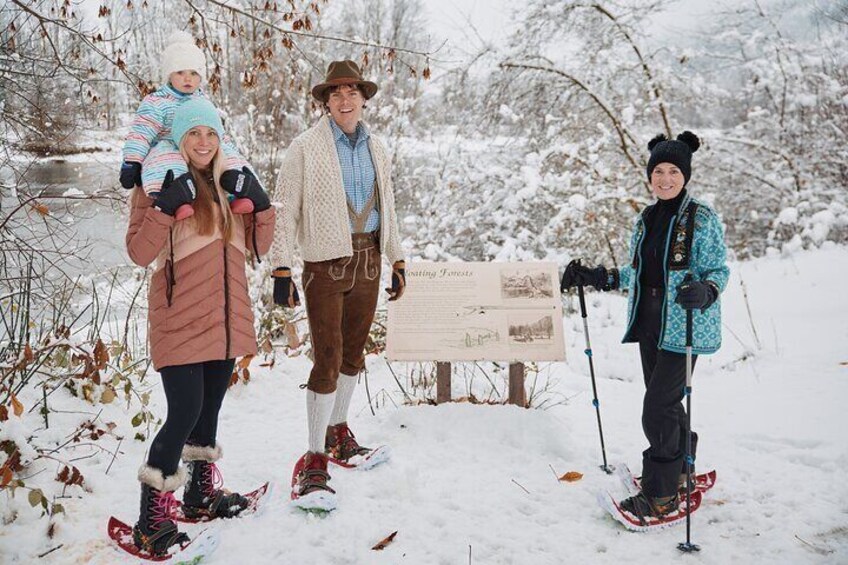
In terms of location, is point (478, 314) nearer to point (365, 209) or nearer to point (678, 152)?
point (365, 209)

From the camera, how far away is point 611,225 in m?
8.78

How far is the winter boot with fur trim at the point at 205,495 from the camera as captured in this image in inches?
108

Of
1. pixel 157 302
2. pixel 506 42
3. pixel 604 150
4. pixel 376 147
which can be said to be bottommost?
pixel 157 302

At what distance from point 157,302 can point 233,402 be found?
2354 millimetres

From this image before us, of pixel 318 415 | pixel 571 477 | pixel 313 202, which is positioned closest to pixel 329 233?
pixel 313 202

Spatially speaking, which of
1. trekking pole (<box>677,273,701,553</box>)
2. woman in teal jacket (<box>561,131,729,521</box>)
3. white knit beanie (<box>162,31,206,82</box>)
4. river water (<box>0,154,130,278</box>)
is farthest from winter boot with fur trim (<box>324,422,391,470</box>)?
white knit beanie (<box>162,31,206,82</box>)

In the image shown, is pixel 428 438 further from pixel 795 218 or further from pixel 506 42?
pixel 795 218

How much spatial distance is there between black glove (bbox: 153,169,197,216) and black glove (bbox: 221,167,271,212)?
0.58ft

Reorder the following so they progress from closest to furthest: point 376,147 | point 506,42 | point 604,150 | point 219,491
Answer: point 219,491 → point 376,147 → point 506,42 → point 604,150

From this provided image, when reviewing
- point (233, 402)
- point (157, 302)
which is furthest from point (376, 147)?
point (233, 402)

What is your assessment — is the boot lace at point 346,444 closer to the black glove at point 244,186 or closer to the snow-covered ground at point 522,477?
the snow-covered ground at point 522,477

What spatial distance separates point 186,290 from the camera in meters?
2.44

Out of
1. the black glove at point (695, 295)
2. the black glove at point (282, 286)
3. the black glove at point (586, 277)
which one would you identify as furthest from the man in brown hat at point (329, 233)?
the black glove at point (695, 295)

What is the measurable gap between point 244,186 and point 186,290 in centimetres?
51
